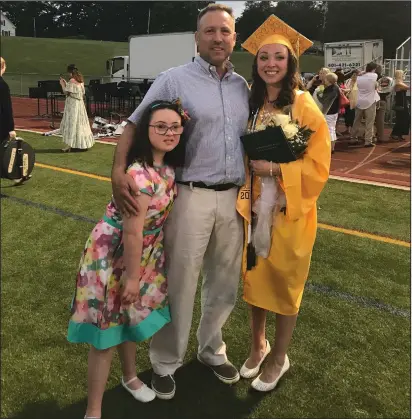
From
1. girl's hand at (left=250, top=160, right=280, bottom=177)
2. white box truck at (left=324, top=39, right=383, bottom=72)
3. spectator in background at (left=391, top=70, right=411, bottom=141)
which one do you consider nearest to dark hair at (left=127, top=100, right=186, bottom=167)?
girl's hand at (left=250, top=160, right=280, bottom=177)

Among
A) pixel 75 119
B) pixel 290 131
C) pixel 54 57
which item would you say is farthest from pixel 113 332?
pixel 54 57

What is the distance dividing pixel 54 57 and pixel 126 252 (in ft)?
117

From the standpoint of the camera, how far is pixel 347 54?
795 inches

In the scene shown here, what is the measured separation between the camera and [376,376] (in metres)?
2.63

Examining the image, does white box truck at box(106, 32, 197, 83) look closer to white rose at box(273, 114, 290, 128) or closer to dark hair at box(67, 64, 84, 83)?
dark hair at box(67, 64, 84, 83)

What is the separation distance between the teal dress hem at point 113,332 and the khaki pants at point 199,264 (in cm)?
19

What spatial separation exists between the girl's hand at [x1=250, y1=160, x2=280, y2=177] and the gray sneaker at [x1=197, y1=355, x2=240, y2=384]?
116 cm

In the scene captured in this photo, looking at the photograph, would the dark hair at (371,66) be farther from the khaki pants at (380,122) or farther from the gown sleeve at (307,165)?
the gown sleeve at (307,165)

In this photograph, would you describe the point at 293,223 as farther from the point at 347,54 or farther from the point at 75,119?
the point at 347,54

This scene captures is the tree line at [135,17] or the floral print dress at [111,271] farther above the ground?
the tree line at [135,17]

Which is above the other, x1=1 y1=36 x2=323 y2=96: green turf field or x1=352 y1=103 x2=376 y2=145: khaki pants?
x1=1 y1=36 x2=323 y2=96: green turf field

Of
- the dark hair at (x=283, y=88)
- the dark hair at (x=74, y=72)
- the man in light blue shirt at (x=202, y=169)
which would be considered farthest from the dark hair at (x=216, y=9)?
the dark hair at (x=74, y=72)

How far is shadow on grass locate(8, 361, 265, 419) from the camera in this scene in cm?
226

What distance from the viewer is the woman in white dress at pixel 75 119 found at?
911 cm
